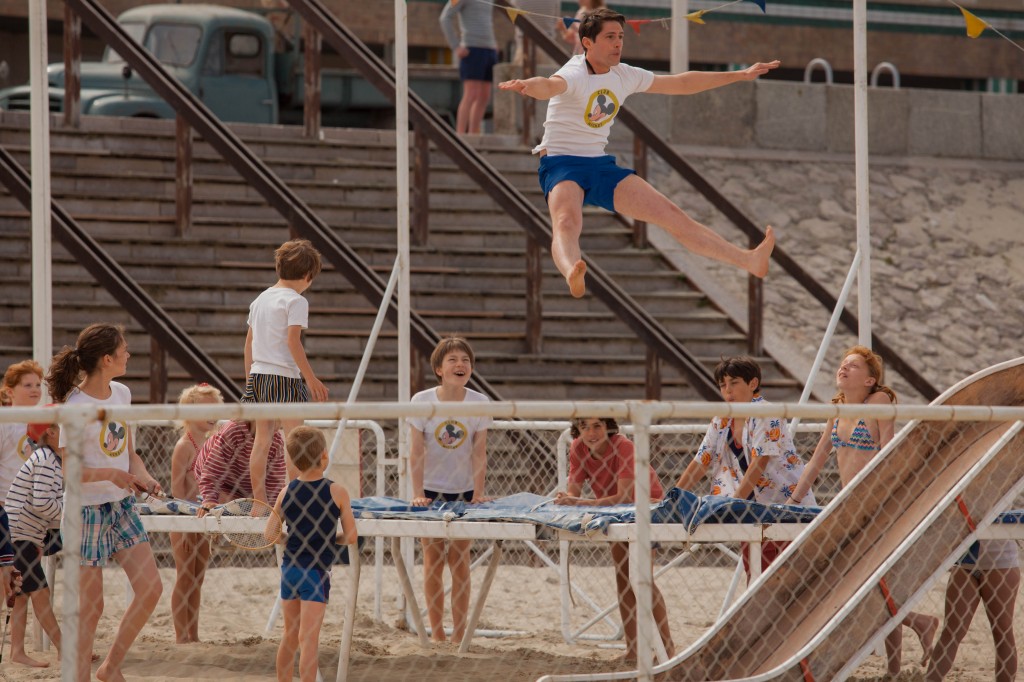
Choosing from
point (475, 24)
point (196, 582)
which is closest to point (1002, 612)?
point (196, 582)

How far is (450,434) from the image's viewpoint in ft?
22.2

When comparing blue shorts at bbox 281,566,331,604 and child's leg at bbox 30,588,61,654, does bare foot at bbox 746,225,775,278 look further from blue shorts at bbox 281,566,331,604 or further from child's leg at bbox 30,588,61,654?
child's leg at bbox 30,588,61,654

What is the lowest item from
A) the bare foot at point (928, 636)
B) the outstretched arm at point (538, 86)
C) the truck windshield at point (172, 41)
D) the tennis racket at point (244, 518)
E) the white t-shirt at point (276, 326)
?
the bare foot at point (928, 636)

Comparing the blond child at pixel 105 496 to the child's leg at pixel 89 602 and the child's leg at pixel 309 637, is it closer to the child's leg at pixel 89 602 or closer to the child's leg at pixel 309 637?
the child's leg at pixel 89 602

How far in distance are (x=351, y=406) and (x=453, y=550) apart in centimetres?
283

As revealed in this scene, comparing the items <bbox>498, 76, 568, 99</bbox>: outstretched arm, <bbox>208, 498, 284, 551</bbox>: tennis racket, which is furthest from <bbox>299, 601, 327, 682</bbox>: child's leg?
<bbox>498, 76, 568, 99</bbox>: outstretched arm

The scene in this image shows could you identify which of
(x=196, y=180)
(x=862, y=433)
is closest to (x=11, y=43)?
(x=196, y=180)

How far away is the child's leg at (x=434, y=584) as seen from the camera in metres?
6.88

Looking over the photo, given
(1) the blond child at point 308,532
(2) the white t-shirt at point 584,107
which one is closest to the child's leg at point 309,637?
(1) the blond child at point 308,532

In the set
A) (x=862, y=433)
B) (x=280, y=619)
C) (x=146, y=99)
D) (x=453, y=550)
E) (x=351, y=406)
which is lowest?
(x=280, y=619)

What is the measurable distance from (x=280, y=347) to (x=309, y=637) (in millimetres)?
1528

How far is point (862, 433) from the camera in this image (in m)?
6.01

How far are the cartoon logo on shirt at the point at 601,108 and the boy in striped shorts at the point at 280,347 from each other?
4.28 ft

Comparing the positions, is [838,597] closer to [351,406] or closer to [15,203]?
[351,406]
